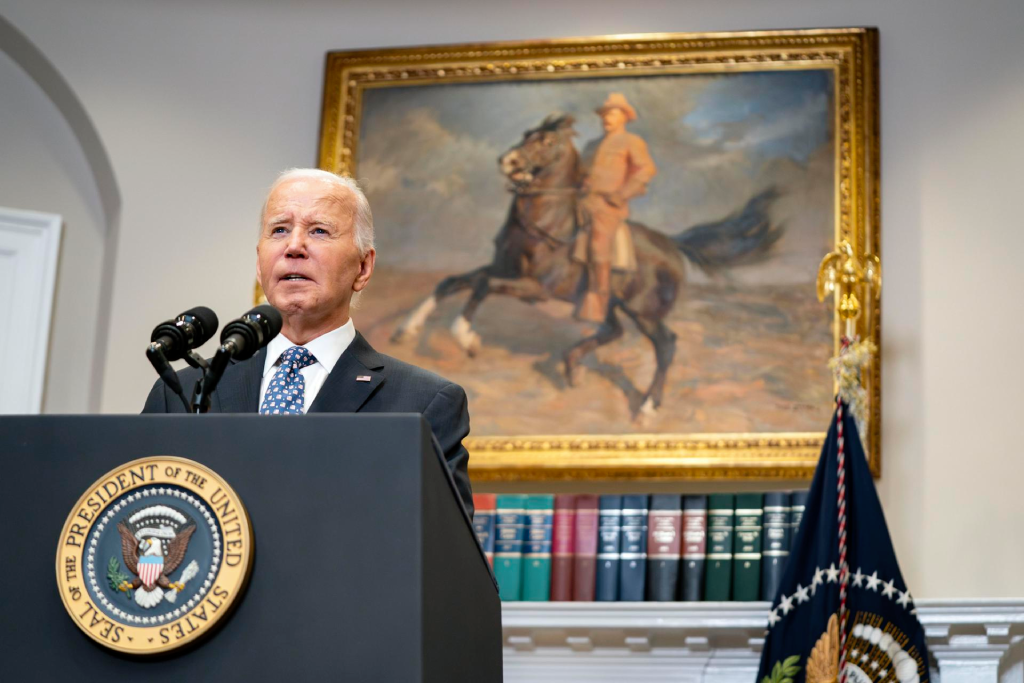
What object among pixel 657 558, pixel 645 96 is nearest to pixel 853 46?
pixel 645 96

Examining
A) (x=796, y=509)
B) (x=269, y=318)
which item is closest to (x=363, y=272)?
(x=269, y=318)

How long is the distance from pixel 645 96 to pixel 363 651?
3.67m

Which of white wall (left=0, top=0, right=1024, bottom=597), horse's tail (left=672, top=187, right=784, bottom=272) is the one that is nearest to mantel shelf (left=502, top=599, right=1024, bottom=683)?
white wall (left=0, top=0, right=1024, bottom=597)

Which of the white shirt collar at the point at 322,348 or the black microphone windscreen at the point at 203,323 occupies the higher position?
the white shirt collar at the point at 322,348

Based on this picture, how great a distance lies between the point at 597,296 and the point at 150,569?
10.6 feet

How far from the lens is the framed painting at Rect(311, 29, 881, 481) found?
4.41 m

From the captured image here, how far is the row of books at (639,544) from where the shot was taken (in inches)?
158

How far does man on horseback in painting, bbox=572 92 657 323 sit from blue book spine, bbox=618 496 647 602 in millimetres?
774

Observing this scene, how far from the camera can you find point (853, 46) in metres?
4.69

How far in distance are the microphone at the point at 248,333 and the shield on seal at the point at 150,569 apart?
12.8 inches

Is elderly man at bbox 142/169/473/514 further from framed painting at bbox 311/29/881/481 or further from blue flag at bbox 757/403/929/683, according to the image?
framed painting at bbox 311/29/881/481

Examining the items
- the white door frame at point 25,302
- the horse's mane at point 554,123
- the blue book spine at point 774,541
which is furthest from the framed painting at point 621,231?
the white door frame at point 25,302

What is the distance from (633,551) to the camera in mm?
4070

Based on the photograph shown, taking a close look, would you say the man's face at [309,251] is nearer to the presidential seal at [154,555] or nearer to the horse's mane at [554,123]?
the presidential seal at [154,555]
